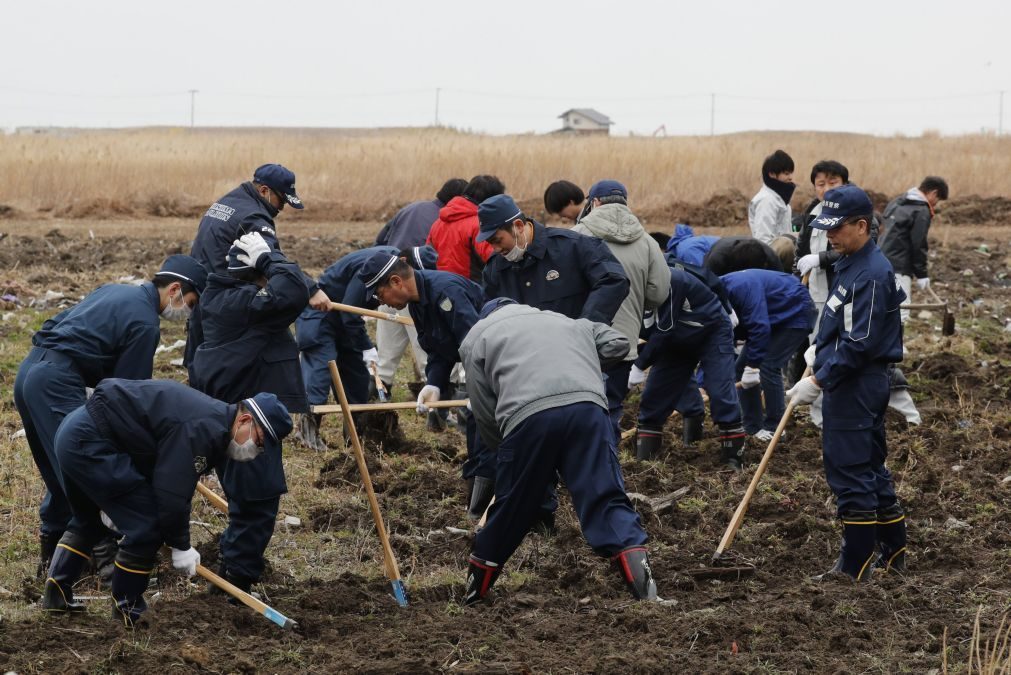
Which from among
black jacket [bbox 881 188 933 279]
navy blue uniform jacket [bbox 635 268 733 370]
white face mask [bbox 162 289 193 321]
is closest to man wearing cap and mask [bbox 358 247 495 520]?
white face mask [bbox 162 289 193 321]

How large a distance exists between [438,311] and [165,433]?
2.14 metres

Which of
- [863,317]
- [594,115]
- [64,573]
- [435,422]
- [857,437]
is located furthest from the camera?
[594,115]

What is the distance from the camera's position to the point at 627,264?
25.6ft

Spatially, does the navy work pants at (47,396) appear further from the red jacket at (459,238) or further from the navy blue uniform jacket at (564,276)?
the red jacket at (459,238)

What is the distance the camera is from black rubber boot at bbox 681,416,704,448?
9289mm

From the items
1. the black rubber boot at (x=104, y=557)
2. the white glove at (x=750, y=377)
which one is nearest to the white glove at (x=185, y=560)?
the black rubber boot at (x=104, y=557)

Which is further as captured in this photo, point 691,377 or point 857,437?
point 691,377

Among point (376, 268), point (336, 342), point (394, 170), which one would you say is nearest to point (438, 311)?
point (376, 268)

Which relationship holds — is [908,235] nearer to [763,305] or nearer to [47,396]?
[763,305]

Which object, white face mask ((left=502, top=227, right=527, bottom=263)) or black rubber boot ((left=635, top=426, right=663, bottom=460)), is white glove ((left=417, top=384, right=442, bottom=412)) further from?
black rubber boot ((left=635, top=426, right=663, bottom=460))

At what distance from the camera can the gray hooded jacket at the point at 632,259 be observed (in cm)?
774

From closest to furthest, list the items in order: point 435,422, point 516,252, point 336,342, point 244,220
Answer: point 516,252 < point 244,220 < point 336,342 < point 435,422

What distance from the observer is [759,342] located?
29.8 ft

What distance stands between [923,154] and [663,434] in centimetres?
2122
